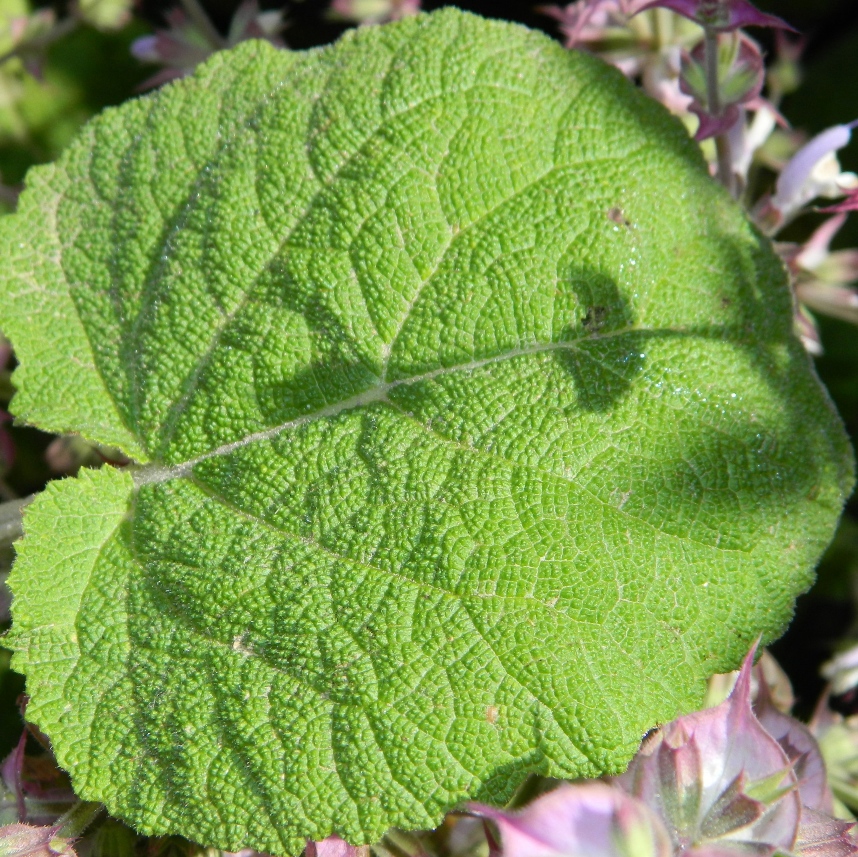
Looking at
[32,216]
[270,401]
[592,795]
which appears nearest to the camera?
[592,795]

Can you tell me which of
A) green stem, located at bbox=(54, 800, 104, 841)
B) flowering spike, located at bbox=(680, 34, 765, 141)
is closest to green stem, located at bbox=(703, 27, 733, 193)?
flowering spike, located at bbox=(680, 34, 765, 141)

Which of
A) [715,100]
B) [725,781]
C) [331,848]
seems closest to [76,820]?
[331,848]

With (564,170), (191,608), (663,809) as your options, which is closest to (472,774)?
(663,809)

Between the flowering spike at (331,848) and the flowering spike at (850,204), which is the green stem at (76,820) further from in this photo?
the flowering spike at (850,204)

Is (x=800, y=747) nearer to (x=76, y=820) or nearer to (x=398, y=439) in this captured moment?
(x=398, y=439)

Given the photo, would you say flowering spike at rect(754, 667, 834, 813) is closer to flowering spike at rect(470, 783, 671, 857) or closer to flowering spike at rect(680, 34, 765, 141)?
flowering spike at rect(470, 783, 671, 857)

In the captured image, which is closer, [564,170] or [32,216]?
Answer: [564,170]

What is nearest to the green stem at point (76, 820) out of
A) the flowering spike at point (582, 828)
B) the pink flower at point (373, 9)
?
the flowering spike at point (582, 828)

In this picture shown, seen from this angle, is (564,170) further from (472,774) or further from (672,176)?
(472,774)
